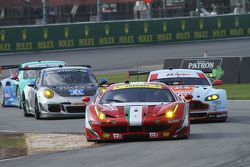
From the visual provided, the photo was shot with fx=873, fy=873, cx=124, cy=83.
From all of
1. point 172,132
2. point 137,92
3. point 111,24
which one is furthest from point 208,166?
point 111,24

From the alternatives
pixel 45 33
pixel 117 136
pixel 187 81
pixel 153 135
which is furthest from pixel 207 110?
pixel 45 33

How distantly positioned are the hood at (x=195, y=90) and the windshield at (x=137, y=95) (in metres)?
2.62

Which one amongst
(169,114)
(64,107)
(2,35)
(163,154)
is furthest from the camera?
(2,35)

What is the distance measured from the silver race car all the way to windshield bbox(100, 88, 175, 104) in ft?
16.0

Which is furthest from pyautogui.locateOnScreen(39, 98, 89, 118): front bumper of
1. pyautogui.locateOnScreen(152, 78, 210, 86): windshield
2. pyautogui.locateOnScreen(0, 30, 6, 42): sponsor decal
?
pyautogui.locateOnScreen(0, 30, 6, 42): sponsor decal

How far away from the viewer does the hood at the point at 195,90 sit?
1784cm

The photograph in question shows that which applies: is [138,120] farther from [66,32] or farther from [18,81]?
[66,32]

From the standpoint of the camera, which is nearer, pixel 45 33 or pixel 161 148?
pixel 161 148

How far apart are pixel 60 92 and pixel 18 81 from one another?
4.22 meters

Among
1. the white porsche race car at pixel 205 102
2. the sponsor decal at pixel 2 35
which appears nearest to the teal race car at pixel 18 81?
the white porsche race car at pixel 205 102

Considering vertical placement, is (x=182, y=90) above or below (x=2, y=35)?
above

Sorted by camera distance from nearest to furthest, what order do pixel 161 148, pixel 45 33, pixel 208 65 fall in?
pixel 161 148 < pixel 208 65 < pixel 45 33

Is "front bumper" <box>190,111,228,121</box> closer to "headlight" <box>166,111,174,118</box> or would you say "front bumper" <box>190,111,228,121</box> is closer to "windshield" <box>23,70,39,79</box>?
"headlight" <box>166,111,174,118</box>

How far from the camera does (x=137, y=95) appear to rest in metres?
15.1
